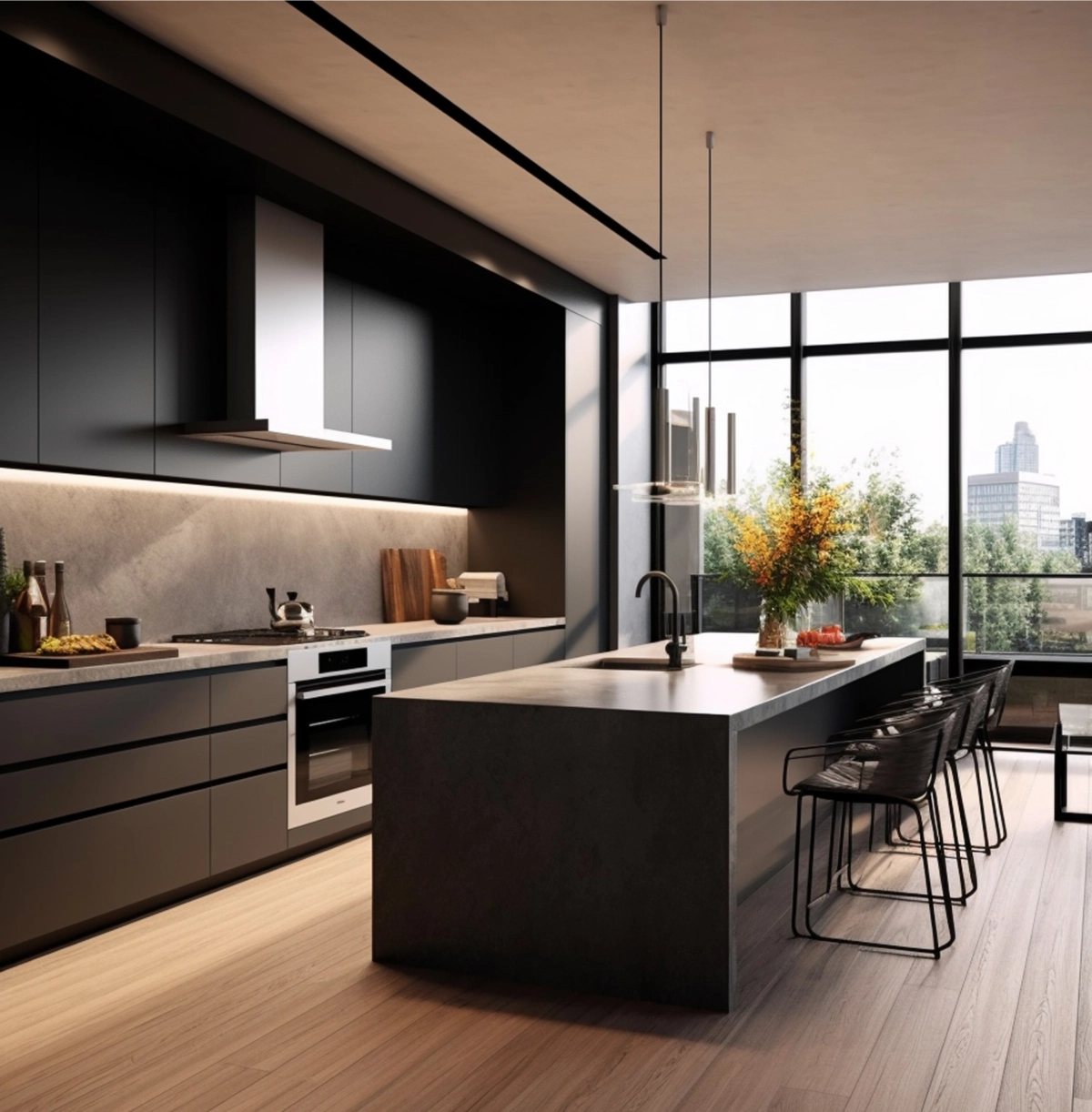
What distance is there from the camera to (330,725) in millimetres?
5098

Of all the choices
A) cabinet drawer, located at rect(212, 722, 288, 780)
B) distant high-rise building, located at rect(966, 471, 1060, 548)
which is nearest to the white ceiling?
distant high-rise building, located at rect(966, 471, 1060, 548)

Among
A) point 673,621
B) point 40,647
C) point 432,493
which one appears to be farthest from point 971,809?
point 40,647

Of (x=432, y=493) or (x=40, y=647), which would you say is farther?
(x=432, y=493)

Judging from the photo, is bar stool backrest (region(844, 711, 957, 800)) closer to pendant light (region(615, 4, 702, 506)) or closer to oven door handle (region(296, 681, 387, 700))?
pendant light (region(615, 4, 702, 506))

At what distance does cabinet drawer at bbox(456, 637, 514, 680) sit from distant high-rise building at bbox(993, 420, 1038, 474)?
338 cm

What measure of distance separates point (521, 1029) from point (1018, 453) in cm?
586

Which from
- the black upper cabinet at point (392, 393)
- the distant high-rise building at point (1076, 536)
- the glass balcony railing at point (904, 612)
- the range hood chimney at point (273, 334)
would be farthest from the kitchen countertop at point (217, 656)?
the distant high-rise building at point (1076, 536)

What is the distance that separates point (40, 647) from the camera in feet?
13.2

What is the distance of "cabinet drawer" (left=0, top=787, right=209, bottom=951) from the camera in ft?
11.7

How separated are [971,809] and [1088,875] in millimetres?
1238

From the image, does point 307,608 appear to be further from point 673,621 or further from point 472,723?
point 472,723

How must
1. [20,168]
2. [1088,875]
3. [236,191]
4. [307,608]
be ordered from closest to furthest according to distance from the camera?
[20,168] < [1088,875] < [236,191] < [307,608]

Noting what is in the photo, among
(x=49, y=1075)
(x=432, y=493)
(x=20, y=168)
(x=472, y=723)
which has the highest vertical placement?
(x=20, y=168)

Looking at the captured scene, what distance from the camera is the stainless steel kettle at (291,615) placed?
17.5ft
